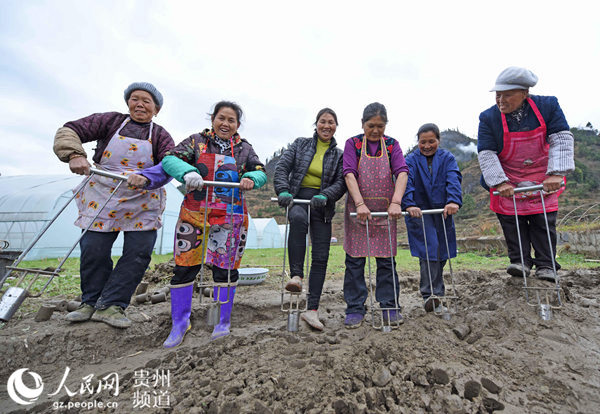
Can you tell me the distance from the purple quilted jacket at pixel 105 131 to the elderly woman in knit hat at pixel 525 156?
2925 mm

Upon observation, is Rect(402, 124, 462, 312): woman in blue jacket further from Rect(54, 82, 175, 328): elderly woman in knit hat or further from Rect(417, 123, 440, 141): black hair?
Rect(54, 82, 175, 328): elderly woman in knit hat

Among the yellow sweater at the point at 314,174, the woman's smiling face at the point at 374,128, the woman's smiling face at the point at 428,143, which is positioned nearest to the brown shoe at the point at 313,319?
the yellow sweater at the point at 314,174

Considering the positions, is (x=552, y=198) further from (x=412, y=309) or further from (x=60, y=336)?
(x=60, y=336)

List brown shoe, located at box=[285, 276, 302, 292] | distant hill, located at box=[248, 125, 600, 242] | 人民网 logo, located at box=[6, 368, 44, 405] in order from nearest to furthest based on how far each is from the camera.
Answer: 人民网 logo, located at box=[6, 368, 44, 405] < brown shoe, located at box=[285, 276, 302, 292] < distant hill, located at box=[248, 125, 600, 242]

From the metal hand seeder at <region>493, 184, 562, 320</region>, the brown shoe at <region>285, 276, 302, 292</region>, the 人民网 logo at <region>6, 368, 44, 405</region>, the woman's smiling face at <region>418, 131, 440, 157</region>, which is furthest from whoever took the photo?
the woman's smiling face at <region>418, 131, 440, 157</region>

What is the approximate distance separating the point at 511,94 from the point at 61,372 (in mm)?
4079

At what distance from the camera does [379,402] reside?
1396 millimetres

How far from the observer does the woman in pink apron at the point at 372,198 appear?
2.56m

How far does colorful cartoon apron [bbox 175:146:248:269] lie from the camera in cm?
238

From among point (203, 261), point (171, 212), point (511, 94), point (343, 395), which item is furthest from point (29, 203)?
point (511, 94)

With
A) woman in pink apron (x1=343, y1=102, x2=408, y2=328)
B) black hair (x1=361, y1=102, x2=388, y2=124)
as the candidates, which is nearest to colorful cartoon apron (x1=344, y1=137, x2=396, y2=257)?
woman in pink apron (x1=343, y1=102, x2=408, y2=328)

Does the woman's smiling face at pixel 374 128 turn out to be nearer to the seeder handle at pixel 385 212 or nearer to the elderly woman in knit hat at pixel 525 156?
the seeder handle at pixel 385 212

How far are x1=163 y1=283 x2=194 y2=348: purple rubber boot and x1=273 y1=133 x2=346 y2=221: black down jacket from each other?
116cm

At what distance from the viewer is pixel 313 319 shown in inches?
97.7
